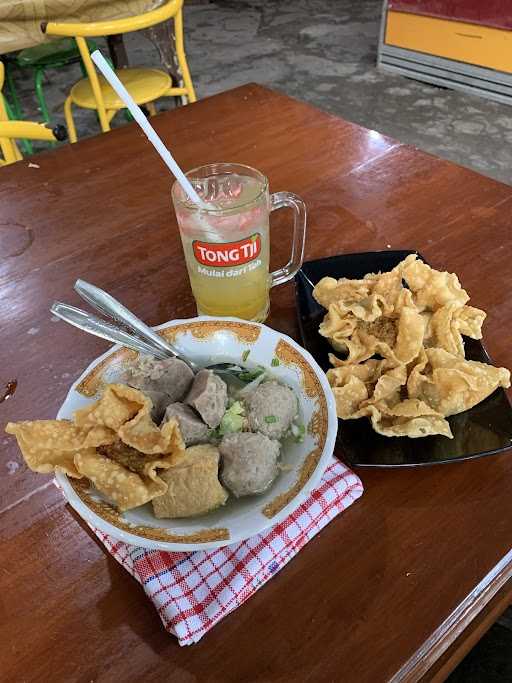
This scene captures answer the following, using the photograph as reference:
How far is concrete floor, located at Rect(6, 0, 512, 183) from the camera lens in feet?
10.5

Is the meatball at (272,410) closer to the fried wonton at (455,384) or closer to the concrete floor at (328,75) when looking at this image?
the fried wonton at (455,384)

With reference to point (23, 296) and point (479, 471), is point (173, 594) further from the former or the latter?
point (23, 296)

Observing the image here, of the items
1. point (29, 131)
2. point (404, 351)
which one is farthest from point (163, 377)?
point (29, 131)

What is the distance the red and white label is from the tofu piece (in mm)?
324

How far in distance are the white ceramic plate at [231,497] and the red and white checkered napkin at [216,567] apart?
0.06m

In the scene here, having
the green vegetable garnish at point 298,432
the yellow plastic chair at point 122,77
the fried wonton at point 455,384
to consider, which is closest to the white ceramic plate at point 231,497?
the green vegetable garnish at point 298,432

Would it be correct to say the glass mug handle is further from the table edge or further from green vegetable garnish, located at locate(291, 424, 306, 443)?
the table edge

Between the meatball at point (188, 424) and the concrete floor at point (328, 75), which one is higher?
the meatball at point (188, 424)

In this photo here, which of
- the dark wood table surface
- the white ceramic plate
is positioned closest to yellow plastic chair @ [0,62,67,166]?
the dark wood table surface

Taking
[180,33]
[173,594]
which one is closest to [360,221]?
[173,594]

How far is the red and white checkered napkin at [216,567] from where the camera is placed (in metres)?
0.53

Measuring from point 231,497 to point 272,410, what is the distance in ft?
0.35

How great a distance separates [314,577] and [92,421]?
11.7 inches

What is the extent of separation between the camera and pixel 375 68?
4062 millimetres
